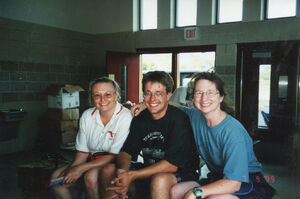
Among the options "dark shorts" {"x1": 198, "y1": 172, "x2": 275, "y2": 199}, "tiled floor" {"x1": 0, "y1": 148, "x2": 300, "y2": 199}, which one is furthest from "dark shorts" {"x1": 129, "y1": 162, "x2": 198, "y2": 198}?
"tiled floor" {"x1": 0, "y1": 148, "x2": 300, "y2": 199}

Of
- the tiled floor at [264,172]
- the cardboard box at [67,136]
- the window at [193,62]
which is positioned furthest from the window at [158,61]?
the tiled floor at [264,172]

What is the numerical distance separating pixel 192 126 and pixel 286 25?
3.57 m

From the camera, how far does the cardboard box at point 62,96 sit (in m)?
4.50

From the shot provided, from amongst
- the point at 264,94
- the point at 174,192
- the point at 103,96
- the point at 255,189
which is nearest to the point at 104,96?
the point at 103,96

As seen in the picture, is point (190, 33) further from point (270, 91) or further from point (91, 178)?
point (91, 178)

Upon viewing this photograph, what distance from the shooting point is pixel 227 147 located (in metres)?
1.33

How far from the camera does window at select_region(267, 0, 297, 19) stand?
4246 mm

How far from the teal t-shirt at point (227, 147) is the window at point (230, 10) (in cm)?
357

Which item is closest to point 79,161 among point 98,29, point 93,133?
point 93,133

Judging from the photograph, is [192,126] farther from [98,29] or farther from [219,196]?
[98,29]

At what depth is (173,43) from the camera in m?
5.16

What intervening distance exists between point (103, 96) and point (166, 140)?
53 centimetres

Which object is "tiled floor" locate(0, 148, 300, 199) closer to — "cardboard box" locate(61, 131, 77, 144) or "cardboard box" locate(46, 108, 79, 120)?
"cardboard box" locate(61, 131, 77, 144)

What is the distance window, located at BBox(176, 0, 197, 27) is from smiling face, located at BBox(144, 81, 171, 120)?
3.65 meters
